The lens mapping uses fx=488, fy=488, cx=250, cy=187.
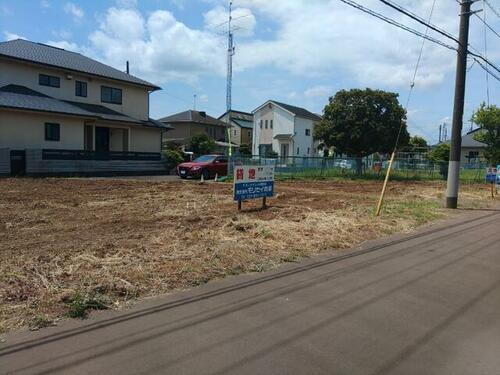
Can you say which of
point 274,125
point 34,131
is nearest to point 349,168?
point 34,131

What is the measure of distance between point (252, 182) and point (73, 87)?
24871mm

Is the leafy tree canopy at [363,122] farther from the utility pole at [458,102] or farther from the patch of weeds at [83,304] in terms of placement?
the patch of weeds at [83,304]

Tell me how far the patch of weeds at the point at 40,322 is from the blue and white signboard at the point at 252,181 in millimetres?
7856

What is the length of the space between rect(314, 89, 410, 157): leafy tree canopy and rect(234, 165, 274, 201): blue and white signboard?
22.7 meters

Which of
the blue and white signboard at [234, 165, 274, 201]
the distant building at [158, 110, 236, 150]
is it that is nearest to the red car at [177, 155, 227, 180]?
the blue and white signboard at [234, 165, 274, 201]

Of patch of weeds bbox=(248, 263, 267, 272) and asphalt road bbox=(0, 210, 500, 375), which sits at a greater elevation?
patch of weeds bbox=(248, 263, 267, 272)

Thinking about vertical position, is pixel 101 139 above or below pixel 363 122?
below

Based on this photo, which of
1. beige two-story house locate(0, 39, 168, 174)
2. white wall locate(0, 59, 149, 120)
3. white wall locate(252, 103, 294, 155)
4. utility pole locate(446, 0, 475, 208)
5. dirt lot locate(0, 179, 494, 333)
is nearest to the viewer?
dirt lot locate(0, 179, 494, 333)

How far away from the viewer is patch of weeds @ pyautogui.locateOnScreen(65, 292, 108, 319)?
16.3 ft

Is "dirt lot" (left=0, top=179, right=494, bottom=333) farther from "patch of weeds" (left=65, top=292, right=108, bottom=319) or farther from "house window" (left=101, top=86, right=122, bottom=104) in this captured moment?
"house window" (left=101, top=86, right=122, bottom=104)

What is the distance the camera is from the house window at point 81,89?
3388 cm

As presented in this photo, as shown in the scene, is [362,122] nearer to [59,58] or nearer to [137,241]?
[59,58]

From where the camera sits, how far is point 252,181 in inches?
512

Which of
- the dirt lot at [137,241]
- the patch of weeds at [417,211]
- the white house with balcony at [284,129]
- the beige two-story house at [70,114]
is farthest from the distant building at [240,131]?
the dirt lot at [137,241]
